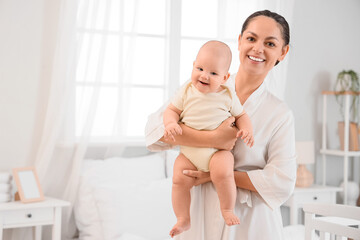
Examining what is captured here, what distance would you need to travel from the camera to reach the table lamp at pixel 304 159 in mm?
3785

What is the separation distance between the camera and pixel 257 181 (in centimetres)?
138

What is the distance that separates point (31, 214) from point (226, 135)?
71.1 inches

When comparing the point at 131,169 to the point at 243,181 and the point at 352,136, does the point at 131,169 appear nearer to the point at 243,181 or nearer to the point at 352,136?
the point at 243,181

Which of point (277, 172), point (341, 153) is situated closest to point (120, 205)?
point (277, 172)

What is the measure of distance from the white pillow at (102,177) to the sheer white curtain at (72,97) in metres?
0.09

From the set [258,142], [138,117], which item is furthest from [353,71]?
[258,142]

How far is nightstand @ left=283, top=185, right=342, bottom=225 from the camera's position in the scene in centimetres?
368

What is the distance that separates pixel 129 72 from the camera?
3.26 meters

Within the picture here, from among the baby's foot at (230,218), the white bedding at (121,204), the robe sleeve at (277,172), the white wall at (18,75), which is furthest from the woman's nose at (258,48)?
the white wall at (18,75)

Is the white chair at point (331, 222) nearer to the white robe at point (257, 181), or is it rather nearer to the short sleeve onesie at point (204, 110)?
the white robe at point (257, 181)

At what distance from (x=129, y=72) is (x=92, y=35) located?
362mm

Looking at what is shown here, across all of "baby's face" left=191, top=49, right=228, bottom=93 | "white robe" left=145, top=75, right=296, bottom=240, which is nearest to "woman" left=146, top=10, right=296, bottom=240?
"white robe" left=145, top=75, right=296, bottom=240

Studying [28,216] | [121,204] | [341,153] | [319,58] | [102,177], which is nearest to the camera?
[28,216]

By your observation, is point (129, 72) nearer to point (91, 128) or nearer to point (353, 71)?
point (91, 128)
